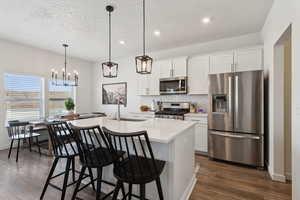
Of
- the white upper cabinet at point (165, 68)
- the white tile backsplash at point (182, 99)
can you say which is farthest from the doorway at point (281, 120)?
the white upper cabinet at point (165, 68)

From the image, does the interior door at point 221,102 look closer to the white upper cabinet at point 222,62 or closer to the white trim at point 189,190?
the white upper cabinet at point 222,62

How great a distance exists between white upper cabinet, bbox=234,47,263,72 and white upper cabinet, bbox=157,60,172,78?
165 cm

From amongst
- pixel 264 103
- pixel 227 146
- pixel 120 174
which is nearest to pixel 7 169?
pixel 120 174

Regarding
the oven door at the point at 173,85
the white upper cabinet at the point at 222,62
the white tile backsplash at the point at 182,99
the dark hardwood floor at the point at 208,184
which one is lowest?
the dark hardwood floor at the point at 208,184

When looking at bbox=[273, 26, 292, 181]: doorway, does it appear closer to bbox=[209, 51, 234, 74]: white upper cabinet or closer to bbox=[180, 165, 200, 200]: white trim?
bbox=[209, 51, 234, 74]: white upper cabinet

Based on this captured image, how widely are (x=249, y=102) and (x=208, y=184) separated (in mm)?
1717

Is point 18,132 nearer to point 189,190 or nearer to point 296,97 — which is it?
point 189,190

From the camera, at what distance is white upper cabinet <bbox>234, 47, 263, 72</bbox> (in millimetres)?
3160

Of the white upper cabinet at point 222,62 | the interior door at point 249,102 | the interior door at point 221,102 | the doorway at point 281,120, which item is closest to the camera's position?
the doorway at point 281,120

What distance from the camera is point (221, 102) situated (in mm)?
3242

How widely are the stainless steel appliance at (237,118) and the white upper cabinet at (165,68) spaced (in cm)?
129

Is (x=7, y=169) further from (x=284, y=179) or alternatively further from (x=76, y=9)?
(x=284, y=179)

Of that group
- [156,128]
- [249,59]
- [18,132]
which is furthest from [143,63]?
[18,132]

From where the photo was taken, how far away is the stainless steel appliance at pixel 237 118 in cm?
283
